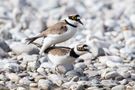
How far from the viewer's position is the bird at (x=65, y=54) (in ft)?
31.3

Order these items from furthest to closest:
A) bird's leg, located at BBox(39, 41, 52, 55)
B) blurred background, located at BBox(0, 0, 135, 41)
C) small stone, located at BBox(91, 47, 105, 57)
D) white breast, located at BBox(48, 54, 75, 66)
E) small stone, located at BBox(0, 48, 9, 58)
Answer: blurred background, located at BBox(0, 0, 135, 41) → small stone, located at BBox(91, 47, 105, 57) → small stone, located at BBox(0, 48, 9, 58) → bird's leg, located at BBox(39, 41, 52, 55) → white breast, located at BBox(48, 54, 75, 66)

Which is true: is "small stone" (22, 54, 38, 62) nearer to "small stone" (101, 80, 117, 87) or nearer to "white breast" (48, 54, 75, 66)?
"white breast" (48, 54, 75, 66)

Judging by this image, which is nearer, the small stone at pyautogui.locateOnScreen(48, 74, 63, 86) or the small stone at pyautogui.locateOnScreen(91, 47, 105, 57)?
the small stone at pyautogui.locateOnScreen(48, 74, 63, 86)

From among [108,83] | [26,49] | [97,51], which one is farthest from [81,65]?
[108,83]

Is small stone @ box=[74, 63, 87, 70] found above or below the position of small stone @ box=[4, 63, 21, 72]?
above

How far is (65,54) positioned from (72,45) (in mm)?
2063

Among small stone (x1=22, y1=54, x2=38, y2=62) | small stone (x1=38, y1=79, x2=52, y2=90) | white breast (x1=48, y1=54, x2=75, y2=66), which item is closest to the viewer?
small stone (x1=38, y1=79, x2=52, y2=90)

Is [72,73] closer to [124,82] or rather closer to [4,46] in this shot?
[124,82]

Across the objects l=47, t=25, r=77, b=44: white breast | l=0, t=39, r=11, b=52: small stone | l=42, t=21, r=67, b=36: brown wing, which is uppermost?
l=0, t=39, r=11, b=52: small stone

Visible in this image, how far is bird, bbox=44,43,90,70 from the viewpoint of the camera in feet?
31.3

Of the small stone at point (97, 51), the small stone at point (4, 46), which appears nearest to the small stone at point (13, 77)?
the small stone at point (4, 46)

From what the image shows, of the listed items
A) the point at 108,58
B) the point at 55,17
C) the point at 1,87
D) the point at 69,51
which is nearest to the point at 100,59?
the point at 108,58

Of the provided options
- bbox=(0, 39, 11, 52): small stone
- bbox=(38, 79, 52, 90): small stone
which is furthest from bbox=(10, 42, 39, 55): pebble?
bbox=(38, 79, 52, 90): small stone

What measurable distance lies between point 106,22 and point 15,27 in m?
2.36
